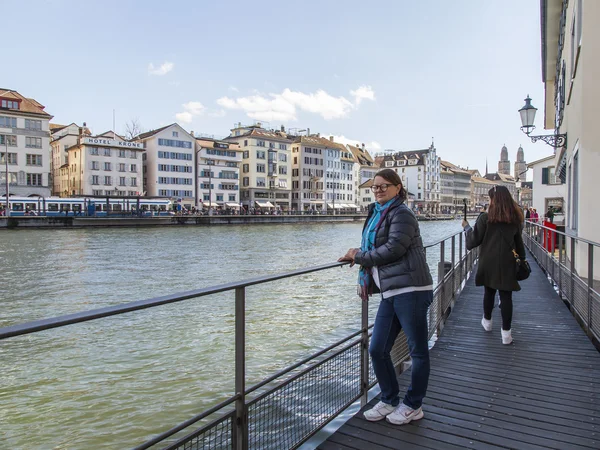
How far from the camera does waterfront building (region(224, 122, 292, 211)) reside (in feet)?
319

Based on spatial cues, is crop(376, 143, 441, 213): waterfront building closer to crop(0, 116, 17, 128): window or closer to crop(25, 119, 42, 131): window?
crop(25, 119, 42, 131): window

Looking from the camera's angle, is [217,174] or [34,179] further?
[217,174]

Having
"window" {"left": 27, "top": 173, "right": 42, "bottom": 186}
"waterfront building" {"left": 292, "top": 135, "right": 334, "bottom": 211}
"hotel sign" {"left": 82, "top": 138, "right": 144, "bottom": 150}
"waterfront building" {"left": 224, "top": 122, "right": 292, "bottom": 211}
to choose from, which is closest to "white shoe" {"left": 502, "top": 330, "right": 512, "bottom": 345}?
"window" {"left": 27, "top": 173, "right": 42, "bottom": 186}

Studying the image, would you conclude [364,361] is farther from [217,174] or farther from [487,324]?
[217,174]

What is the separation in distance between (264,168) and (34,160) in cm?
4165

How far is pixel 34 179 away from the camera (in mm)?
Result: 67688

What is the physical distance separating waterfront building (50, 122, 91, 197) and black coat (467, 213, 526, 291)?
271ft

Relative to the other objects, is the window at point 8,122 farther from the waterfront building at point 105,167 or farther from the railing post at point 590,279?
the railing post at point 590,279

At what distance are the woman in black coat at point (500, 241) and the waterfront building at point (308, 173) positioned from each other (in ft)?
326

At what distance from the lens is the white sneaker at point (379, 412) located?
3770 mm

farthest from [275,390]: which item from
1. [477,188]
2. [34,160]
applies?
[477,188]

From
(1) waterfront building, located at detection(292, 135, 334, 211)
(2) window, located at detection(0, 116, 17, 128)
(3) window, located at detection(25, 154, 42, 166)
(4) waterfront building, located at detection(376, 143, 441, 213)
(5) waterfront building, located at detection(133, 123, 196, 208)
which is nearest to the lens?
(2) window, located at detection(0, 116, 17, 128)

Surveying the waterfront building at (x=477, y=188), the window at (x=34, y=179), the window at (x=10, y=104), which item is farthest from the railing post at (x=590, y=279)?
the waterfront building at (x=477, y=188)

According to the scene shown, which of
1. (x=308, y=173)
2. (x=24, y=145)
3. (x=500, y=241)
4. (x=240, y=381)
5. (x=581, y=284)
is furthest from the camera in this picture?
(x=308, y=173)
